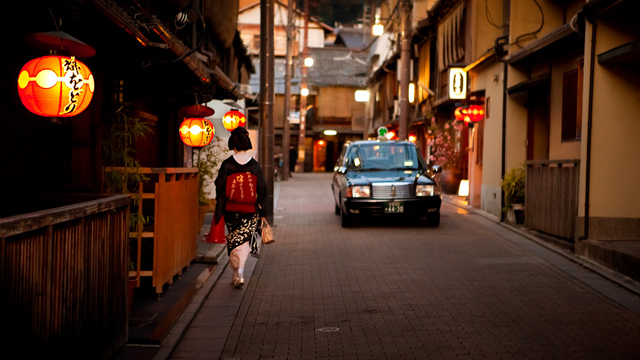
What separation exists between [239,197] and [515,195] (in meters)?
9.22

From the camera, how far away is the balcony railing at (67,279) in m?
3.77

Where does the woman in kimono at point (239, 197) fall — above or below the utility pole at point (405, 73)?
below

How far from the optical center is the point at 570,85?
14.8m

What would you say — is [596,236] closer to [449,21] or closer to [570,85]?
[570,85]

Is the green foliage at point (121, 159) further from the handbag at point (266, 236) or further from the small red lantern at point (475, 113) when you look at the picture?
the small red lantern at point (475, 113)

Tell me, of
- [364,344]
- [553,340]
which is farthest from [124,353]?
[553,340]

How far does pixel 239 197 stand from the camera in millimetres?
9141

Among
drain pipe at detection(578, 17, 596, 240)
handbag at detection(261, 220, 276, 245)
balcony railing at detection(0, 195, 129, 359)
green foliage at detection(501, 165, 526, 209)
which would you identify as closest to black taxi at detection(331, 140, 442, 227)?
green foliage at detection(501, 165, 526, 209)

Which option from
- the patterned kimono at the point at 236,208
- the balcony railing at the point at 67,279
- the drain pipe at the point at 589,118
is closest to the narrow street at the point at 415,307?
the patterned kimono at the point at 236,208

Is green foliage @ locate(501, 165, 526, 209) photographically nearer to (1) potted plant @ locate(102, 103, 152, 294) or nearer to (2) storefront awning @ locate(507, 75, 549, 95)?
(2) storefront awning @ locate(507, 75, 549, 95)

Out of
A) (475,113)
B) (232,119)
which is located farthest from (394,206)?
(475,113)

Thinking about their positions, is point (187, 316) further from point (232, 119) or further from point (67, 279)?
point (232, 119)

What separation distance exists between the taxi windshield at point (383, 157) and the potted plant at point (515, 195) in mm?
2281

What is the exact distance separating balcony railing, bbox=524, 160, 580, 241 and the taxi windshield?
3710 mm
